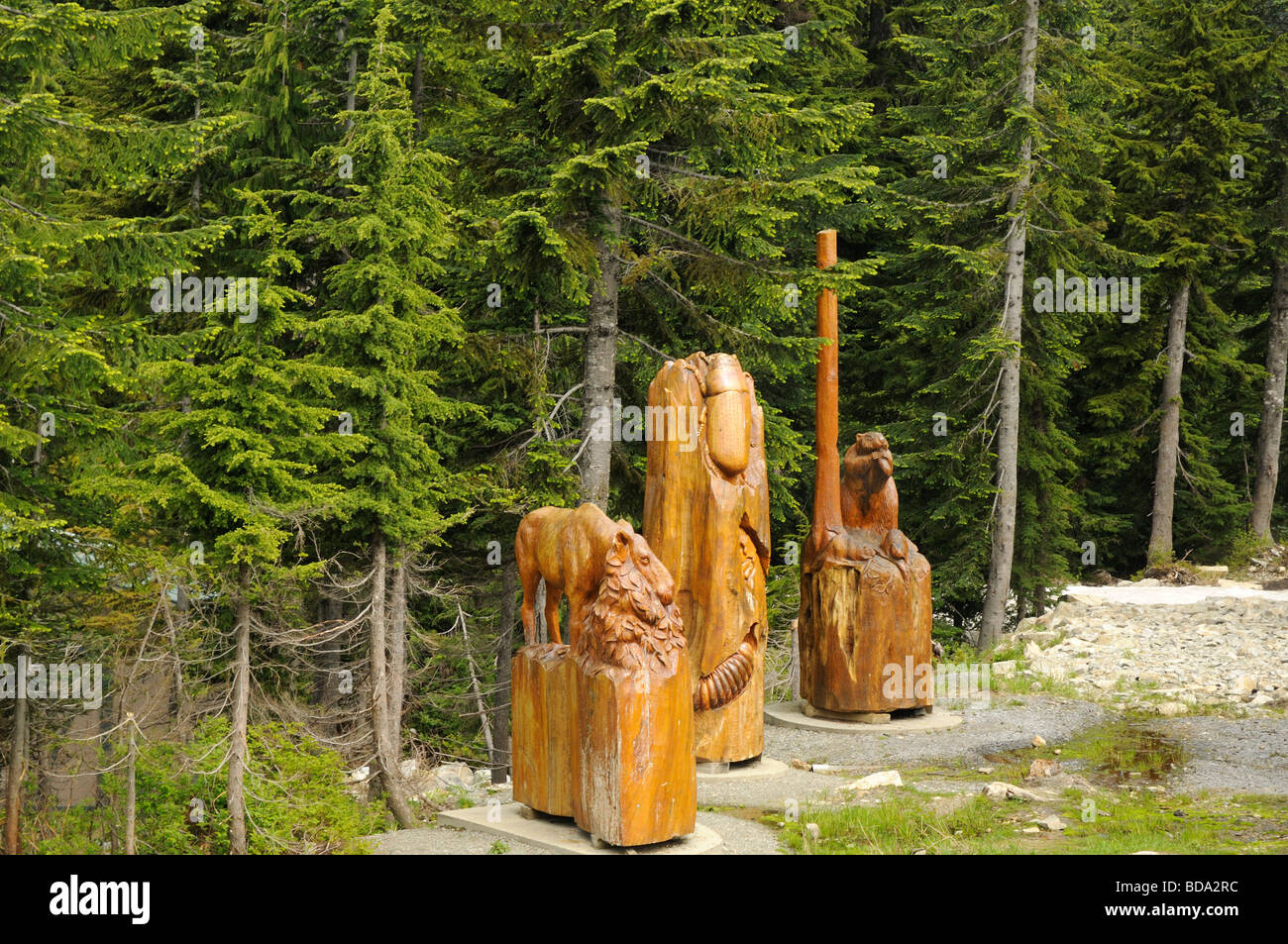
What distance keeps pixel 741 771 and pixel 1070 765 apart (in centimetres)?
289

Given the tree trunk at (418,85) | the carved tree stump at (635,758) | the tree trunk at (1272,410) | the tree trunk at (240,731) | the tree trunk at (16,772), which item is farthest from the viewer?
the tree trunk at (1272,410)

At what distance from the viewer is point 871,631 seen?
11.6 m

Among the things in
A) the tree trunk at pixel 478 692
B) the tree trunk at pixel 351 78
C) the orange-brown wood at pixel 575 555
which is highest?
the tree trunk at pixel 351 78

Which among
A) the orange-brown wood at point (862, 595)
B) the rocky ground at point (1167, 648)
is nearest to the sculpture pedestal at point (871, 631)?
the orange-brown wood at point (862, 595)

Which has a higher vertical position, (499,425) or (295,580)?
(499,425)

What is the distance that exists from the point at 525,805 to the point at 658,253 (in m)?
7.55

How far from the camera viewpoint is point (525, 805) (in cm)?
816

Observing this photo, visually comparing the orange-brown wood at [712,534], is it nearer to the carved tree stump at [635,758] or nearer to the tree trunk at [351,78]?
the carved tree stump at [635,758]

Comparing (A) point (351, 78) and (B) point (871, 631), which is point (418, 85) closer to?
(A) point (351, 78)

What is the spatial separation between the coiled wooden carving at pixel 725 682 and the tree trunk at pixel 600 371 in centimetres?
341

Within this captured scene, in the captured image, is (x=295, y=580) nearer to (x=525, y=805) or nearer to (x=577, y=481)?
(x=577, y=481)

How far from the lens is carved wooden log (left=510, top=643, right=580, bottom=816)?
24.8 ft

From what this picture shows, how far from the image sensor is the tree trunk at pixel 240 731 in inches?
401

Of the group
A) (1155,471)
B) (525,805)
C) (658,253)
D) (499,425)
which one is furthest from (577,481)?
(1155,471)
